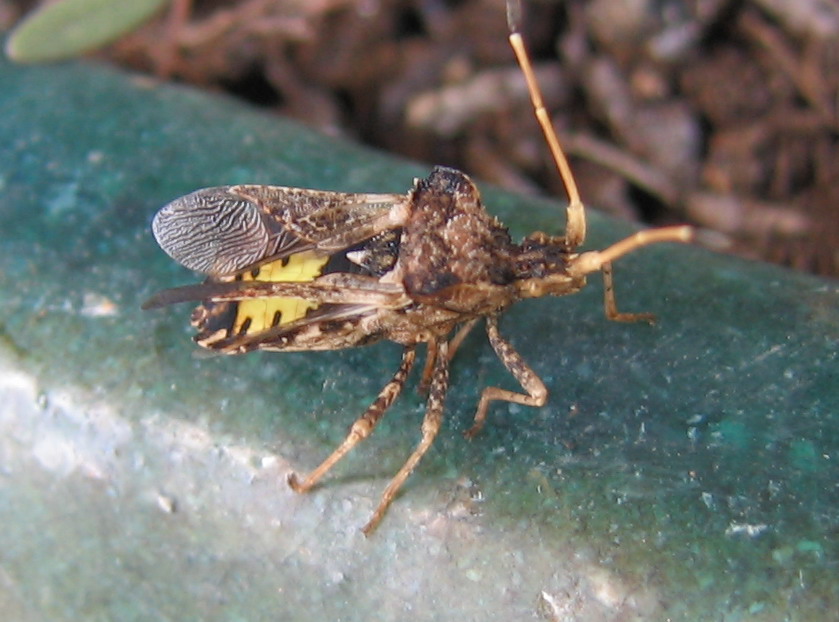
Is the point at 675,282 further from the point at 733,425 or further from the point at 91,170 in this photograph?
the point at 91,170

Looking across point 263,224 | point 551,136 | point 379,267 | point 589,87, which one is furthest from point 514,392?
point 589,87

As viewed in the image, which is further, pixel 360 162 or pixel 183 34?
pixel 183 34

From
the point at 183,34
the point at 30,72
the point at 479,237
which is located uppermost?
the point at 479,237

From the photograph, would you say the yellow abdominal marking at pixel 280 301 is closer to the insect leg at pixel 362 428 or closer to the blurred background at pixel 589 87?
the insect leg at pixel 362 428

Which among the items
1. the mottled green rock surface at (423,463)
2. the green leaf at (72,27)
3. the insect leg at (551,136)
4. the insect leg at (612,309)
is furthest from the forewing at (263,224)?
the green leaf at (72,27)

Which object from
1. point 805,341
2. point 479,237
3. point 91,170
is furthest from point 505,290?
point 91,170

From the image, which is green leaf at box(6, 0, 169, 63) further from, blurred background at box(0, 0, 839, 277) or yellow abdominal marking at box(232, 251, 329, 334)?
yellow abdominal marking at box(232, 251, 329, 334)

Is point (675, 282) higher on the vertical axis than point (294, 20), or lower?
higher
